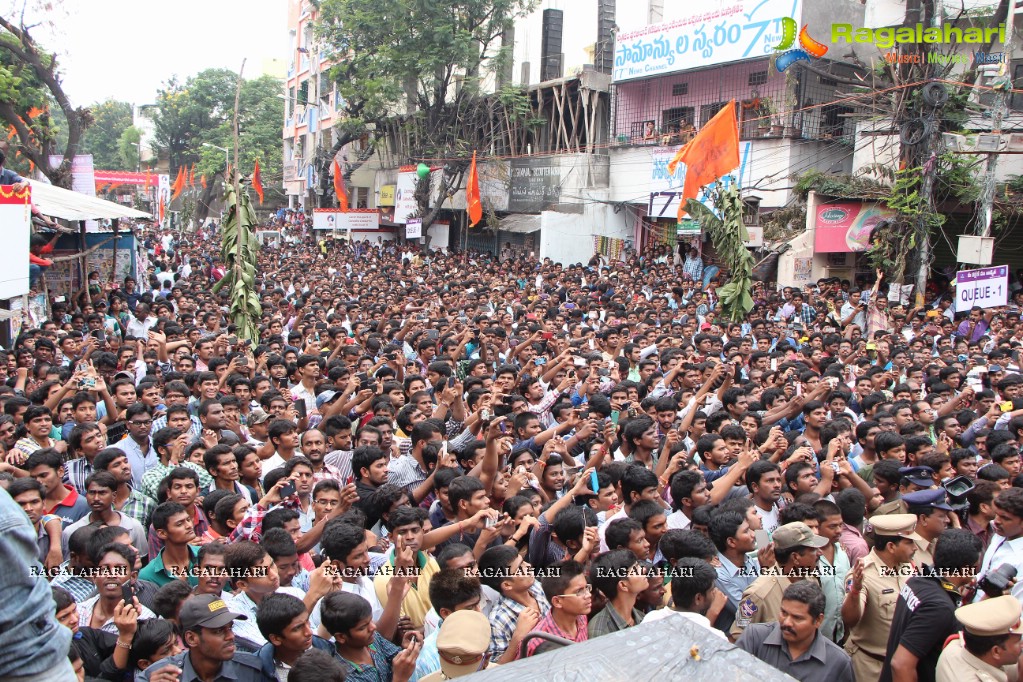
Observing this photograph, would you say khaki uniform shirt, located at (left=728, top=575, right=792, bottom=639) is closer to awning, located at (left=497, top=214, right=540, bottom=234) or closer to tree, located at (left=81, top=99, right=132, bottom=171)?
awning, located at (left=497, top=214, right=540, bottom=234)

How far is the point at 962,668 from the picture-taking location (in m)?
2.95

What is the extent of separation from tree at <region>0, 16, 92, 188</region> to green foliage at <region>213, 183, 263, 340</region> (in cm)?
815

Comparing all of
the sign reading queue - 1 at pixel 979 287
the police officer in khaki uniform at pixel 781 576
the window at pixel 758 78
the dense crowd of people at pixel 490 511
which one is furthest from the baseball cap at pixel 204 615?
the window at pixel 758 78

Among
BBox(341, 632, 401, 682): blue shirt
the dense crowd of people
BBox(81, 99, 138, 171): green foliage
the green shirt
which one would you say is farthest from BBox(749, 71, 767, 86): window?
BBox(81, 99, 138, 171): green foliage

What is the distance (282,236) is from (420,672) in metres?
33.7

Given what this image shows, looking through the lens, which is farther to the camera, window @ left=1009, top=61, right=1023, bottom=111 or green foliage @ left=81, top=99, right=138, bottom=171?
green foliage @ left=81, top=99, right=138, bottom=171

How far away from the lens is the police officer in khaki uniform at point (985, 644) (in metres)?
2.90

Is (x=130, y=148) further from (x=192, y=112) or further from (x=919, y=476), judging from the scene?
(x=919, y=476)

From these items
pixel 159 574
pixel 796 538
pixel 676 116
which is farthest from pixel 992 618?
pixel 676 116

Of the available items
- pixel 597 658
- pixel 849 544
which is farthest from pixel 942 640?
pixel 597 658

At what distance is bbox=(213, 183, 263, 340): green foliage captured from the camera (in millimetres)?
10852

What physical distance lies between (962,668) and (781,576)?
2.78ft

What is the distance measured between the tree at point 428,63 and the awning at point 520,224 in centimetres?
191

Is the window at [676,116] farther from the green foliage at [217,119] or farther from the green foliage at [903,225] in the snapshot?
the green foliage at [217,119]
